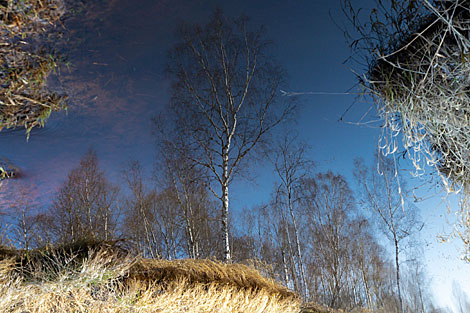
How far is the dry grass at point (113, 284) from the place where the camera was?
10.8 ft

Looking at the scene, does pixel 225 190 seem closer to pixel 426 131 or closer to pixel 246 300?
pixel 246 300

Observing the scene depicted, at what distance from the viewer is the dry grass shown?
3.29 meters

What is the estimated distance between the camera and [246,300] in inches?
195

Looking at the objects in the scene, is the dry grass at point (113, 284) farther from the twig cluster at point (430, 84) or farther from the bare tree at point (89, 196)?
the bare tree at point (89, 196)

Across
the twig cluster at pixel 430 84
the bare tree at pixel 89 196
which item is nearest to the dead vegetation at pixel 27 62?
the twig cluster at pixel 430 84

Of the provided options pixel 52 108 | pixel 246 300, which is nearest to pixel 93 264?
pixel 52 108

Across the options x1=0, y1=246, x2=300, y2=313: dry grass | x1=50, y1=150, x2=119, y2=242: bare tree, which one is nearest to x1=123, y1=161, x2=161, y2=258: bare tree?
x1=50, y1=150, x2=119, y2=242: bare tree

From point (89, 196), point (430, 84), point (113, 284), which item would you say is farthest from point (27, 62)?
point (89, 196)

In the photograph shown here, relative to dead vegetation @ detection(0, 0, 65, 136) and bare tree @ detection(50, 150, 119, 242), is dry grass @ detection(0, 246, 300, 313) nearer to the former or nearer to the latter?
dead vegetation @ detection(0, 0, 65, 136)

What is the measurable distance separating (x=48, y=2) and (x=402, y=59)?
3.27m

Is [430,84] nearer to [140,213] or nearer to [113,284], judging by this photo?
[113,284]

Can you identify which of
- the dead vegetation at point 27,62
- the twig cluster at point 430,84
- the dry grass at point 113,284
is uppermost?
the dead vegetation at point 27,62

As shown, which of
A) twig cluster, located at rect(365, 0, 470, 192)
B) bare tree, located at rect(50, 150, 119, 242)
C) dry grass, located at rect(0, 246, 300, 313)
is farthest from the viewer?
bare tree, located at rect(50, 150, 119, 242)

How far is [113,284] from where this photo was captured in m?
3.91
